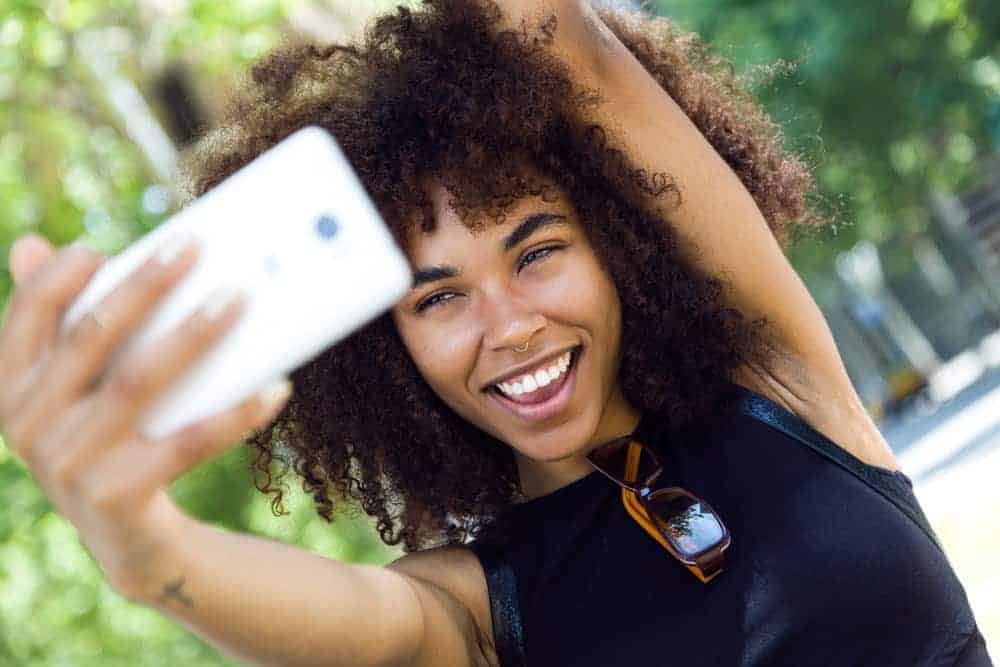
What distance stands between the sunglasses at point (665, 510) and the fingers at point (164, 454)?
1101 millimetres

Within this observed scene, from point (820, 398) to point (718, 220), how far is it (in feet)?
1.15

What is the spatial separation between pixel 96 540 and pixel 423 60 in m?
1.29

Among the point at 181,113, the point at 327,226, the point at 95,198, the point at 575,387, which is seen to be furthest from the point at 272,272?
the point at 181,113

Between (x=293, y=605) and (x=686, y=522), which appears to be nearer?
(x=293, y=605)

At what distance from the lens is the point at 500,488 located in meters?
2.53

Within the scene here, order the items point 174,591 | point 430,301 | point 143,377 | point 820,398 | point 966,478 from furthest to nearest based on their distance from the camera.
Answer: point 966,478
point 820,398
point 430,301
point 174,591
point 143,377

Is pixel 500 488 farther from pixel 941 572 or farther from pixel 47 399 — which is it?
pixel 47 399

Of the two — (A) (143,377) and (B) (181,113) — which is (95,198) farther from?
(A) (143,377)

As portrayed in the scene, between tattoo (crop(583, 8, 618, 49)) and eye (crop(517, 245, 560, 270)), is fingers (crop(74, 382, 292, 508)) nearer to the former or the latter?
eye (crop(517, 245, 560, 270))

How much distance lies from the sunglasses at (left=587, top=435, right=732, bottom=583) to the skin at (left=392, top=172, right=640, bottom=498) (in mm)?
68

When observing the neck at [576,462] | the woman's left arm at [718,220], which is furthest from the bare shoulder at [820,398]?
the neck at [576,462]

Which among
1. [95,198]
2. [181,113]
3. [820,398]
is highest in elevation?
[181,113]

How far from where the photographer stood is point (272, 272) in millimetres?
1297

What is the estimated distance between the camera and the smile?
86.4 inches
